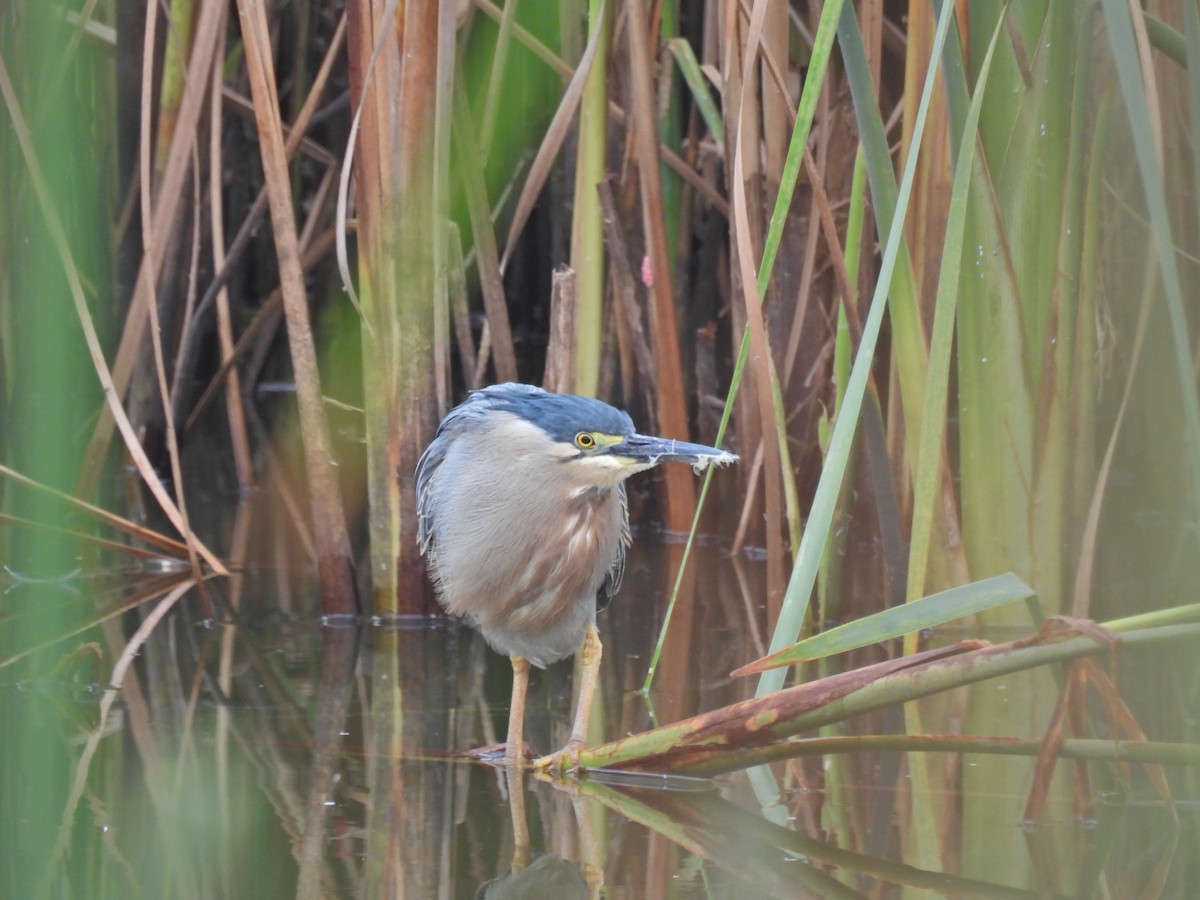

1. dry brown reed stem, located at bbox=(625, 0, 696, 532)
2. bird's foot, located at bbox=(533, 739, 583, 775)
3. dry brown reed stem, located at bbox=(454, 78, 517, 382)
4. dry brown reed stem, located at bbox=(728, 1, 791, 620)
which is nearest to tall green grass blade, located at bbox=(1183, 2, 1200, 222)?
dry brown reed stem, located at bbox=(728, 1, 791, 620)

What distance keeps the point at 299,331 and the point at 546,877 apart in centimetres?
182

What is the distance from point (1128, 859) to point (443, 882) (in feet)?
3.32

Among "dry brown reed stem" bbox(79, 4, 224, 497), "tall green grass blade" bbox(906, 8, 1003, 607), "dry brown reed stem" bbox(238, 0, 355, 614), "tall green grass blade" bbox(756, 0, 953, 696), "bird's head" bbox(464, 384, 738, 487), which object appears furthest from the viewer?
"dry brown reed stem" bbox(79, 4, 224, 497)

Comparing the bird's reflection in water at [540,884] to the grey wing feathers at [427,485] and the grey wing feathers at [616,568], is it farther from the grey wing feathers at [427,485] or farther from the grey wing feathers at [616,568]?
the grey wing feathers at [427,485]

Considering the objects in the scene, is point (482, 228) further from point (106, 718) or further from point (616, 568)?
point (106, 718)

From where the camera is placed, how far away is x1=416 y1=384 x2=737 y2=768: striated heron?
2.79 metres

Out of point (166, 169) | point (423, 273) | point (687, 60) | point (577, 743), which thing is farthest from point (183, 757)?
point (687, 60)

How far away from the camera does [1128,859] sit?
2.04 meters

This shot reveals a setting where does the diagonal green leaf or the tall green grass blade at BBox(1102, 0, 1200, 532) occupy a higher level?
the tall green grass blade at BBox(1102, 0, 1200, 532)

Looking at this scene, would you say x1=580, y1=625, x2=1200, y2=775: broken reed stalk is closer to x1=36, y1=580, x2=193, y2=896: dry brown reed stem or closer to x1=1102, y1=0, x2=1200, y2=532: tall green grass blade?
x1=1102, y1=0, x2=1200, y2=532: tall green grass blade

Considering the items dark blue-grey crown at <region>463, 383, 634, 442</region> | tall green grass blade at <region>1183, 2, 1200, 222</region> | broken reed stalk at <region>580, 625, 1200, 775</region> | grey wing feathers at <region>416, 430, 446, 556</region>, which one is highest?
tall green grass blade at <region>1183, 2, 1200, 222</region>

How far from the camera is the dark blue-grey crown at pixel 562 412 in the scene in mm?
2697

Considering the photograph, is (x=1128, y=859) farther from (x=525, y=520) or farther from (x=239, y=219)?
(x=239, y=219)

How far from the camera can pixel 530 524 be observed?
9.46ft
